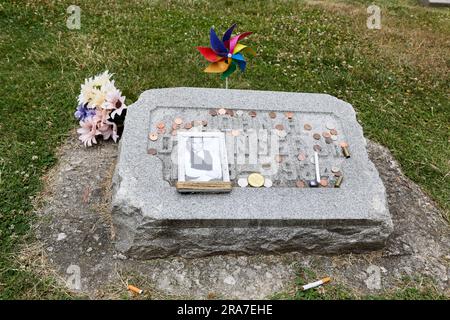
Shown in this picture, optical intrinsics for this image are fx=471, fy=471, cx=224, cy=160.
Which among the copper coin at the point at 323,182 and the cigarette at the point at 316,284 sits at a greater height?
the copper coin at the point at 323,182

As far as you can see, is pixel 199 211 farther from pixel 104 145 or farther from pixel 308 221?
pixel 104 145

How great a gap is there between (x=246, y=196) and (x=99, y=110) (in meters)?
2.58

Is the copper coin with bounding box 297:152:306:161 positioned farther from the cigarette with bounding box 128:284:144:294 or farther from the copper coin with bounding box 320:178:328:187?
the cigarette with bounding box 128:284:144:294

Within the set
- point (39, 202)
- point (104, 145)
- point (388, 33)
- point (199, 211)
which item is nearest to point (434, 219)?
point (199, 211)

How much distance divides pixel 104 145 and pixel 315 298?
134 inches

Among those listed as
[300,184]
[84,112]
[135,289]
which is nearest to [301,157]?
[300,184]

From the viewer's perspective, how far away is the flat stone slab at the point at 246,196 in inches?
181

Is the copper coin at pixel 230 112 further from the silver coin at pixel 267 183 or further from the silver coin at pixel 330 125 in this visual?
the silver coin at pixel 330 125

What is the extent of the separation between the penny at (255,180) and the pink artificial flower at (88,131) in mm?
2432

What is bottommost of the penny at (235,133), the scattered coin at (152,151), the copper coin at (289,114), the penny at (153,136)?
the scattered coin at (152,151)

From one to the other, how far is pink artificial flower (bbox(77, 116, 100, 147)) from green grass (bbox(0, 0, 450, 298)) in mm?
441

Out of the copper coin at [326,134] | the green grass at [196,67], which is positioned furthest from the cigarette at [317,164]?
the green grass at [196,67]

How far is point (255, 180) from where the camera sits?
16.0 feet

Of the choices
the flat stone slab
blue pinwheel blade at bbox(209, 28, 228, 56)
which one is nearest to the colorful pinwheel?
blue pinwheel blade at bbox(209, 28, 228, 56)
